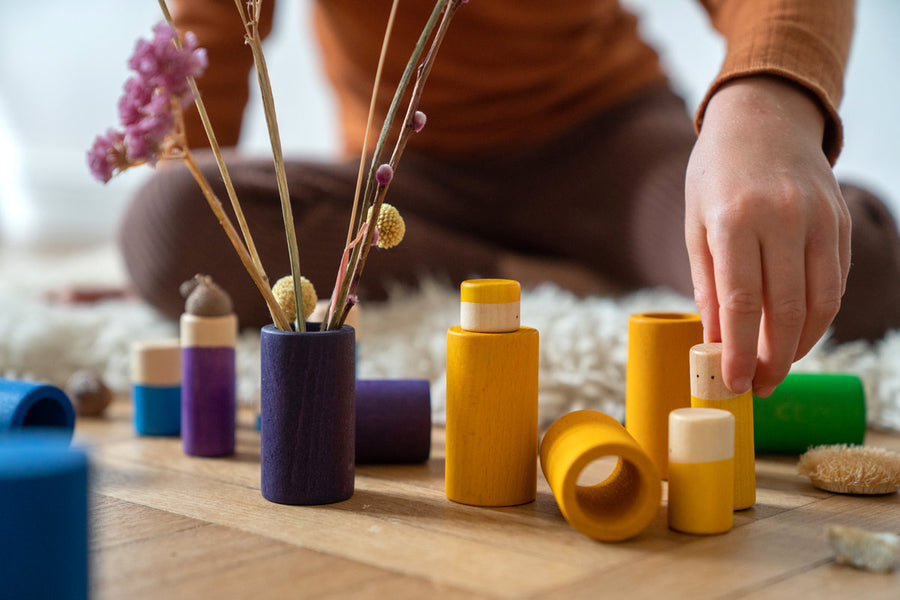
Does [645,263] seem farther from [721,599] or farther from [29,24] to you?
[29,24]

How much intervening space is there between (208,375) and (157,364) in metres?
0.14

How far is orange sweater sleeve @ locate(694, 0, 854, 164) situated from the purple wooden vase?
0.47m

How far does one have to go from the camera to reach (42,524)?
47 centimetres

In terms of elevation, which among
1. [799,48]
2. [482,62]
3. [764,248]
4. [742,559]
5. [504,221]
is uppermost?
[482,62]

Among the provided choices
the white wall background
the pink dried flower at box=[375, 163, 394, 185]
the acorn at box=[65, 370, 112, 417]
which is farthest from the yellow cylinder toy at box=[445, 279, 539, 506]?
the white wall background

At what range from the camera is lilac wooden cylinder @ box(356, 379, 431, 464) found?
0.88 metres

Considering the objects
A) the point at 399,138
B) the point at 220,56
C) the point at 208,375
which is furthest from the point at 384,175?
the point at 220,56

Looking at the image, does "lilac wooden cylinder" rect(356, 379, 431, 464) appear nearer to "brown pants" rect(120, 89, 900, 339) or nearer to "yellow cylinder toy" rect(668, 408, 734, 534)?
"yellow cylinder toy" rect(668, 408, 734, 534)

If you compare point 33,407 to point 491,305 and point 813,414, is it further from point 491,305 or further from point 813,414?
point 813,414

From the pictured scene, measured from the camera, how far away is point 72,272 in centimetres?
221

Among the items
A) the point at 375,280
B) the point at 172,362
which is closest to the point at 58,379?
the point at 172,362

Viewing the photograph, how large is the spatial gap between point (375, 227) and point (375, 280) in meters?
0.78

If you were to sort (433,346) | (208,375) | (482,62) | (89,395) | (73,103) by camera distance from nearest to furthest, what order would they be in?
(208,375)
(89,395)
(433,346)
(482,62)
(73,103)

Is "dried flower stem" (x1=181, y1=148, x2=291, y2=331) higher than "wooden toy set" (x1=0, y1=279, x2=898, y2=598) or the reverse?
higher
